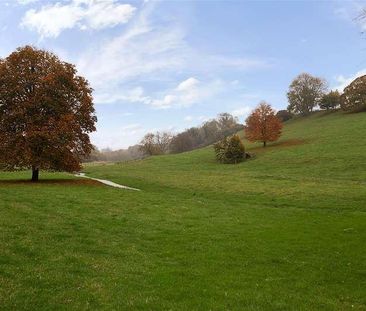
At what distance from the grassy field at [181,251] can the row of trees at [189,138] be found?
10777 cm

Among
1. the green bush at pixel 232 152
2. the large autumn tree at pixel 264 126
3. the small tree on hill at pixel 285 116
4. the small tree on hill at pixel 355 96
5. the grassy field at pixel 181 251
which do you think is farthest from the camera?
the small tree on hill at pixel 285 116

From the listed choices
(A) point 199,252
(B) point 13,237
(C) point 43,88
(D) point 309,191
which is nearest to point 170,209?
(A) point 199,252

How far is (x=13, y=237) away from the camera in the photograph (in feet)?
53.0

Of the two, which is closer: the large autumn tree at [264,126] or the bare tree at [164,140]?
the large autumn tree at [264,126]

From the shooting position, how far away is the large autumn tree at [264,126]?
280 ft

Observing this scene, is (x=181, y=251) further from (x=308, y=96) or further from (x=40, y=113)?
(x=308, y=96)

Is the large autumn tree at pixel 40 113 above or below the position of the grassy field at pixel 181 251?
above

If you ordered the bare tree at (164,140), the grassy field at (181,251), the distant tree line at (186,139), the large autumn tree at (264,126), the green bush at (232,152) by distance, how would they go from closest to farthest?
1. the grassy field at (181,251)
2. the green bush at (232,152)
3. the large autumn tree at (264,126)
4. the distant tree line at (186,139)
5. the bare tree at (164,140)

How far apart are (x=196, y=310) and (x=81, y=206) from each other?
16.6 m

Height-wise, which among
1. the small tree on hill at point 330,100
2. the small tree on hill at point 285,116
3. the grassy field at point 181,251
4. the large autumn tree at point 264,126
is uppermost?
the small tree on hill at point 330,100

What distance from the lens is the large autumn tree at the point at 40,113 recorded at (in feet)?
123

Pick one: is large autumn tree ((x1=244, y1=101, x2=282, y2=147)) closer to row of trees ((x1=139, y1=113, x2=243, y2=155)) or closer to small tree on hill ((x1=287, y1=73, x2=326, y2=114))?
small tree on hill ((x1=287, y1=73, x2=326, y2=114))

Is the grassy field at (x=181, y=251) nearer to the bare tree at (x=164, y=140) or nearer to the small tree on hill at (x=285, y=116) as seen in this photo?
the small tree on hill at (x=285, y=116)

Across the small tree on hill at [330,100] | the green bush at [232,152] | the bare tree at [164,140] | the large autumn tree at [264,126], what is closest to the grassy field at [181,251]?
the green bush at [232,152]
